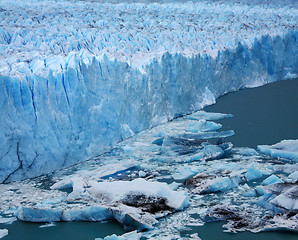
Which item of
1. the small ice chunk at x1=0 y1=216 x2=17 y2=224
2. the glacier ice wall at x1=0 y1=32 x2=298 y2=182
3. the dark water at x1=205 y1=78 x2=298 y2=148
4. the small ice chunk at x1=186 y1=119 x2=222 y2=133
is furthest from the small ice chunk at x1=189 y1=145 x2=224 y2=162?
the small ice chunk at x1=0 y1=216 x2=17 y2=224

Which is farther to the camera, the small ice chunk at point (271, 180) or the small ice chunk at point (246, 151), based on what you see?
the small ice chunk at point (246, 151)

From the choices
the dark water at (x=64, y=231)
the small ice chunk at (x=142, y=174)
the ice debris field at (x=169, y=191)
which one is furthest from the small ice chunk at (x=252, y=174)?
the dark water at (x=64, y=231)

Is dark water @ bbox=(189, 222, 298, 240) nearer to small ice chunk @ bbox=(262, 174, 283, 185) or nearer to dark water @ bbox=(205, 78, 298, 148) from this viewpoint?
small ice chunk @ bbox=(262, 174, 283, 185)

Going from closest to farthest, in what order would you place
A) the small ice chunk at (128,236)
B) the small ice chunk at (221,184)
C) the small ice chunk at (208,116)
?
1. the small ice chunk at (128,236)
2. the small ice chunk at (221,184)
3. the small ice chunk at (208,116)

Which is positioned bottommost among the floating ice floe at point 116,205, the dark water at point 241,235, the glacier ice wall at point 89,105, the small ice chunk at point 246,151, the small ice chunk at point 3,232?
the small ice chunk at point 246,151

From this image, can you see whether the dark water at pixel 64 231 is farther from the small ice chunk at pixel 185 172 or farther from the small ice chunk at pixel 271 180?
the small ice chunk at pixel 271 180
